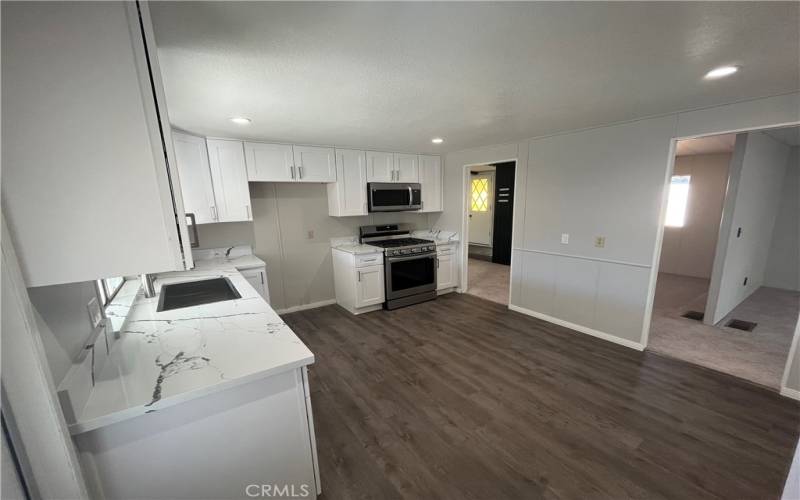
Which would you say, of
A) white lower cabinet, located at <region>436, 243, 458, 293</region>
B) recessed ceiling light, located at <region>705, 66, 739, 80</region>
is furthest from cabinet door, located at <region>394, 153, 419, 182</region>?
recessed ceiling light, located at <region>705, 66, 739, 80</region>

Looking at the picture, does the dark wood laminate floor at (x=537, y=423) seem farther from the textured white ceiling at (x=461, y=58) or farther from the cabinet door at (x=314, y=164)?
the textured white ceiling at (x=461, y=58)

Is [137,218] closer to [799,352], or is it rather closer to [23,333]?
[23,333]

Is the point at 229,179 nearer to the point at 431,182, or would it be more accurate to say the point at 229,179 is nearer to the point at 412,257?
the point at 412,257

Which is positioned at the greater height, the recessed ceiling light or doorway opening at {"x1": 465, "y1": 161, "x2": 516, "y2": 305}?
the recessed ceiling light

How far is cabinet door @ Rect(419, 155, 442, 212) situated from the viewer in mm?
4544

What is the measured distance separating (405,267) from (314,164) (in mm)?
1808

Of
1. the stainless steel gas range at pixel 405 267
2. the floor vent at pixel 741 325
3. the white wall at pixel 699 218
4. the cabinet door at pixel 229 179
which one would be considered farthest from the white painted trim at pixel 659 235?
the cabinet door at pixel 229 179

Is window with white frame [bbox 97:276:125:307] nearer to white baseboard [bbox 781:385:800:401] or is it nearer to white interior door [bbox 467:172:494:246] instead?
white baseboard [bbox 781:385:800:401]

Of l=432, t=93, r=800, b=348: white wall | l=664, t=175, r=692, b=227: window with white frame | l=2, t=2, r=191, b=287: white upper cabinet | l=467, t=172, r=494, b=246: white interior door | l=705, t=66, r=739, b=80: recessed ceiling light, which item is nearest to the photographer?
l=2, t=2, r=191, b=287: white upper cabinet

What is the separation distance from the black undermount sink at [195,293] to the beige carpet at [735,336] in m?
4.01

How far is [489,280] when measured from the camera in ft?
18.0

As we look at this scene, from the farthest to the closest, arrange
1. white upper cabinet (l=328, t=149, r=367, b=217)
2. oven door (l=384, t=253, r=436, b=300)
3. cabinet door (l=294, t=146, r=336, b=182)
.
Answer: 1. oven door (l=384, t=253, r=436, b=300)
2. white upper cabinet (l=328, t=149, r=367, b=217)
3. cabinet door (l=294, t=146, r=336, b=182)

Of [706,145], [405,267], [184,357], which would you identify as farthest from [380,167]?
[706,145]

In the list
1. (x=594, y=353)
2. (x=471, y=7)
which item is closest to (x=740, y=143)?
(x=594, y=353)
